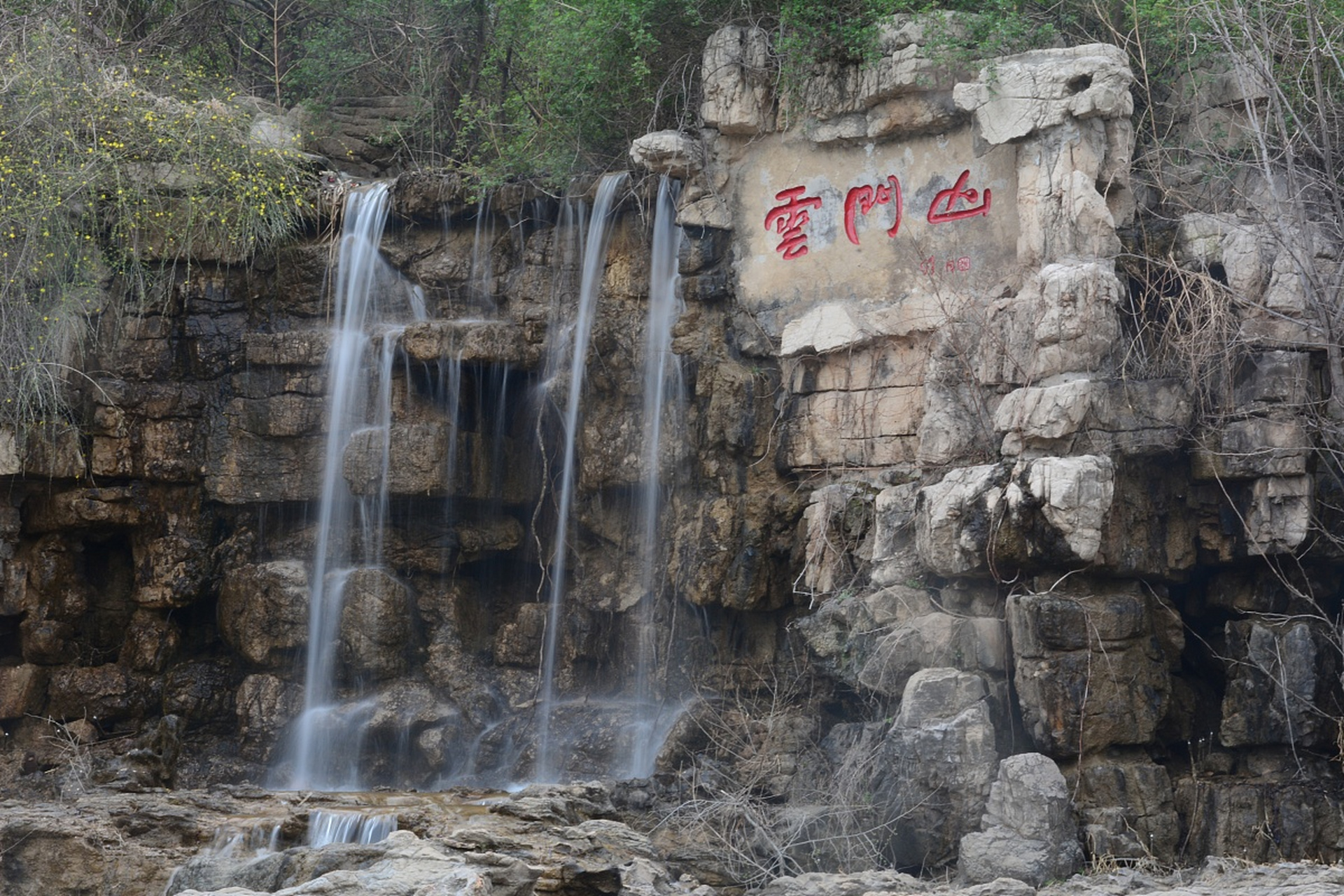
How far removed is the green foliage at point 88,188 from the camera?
1019 centimetres

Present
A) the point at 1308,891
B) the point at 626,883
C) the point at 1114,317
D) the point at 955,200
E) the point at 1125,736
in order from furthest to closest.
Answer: the point at 955,200 < the point at 1114,317 < the point at 1125,736 < the point at 626,883 < the point at 1308,891

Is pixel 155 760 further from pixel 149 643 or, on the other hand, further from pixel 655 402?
pixel 655 402

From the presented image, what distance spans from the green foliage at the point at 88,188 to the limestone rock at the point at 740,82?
328 centimetres

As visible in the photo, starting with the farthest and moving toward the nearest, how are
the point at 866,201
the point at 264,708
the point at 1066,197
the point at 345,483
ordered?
the point at 345,483 < the point at 264,708 < the point at 866,201 < the point at 1066,197

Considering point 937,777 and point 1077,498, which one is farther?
point 1077,498

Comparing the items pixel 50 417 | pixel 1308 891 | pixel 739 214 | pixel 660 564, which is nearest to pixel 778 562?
pixel 660 564

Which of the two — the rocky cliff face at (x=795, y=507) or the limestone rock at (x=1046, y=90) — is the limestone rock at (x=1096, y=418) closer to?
the rocky cliff face at (x=795, y=507)

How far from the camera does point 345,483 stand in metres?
10.6

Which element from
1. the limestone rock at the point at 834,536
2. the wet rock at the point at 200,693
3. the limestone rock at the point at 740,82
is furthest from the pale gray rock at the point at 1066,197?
the wet rock at the point at 200,693

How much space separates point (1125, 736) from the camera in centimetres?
736

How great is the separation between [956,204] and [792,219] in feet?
3.69

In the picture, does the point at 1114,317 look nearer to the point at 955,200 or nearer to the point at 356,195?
the point at 955,200

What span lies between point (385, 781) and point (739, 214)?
176 inches

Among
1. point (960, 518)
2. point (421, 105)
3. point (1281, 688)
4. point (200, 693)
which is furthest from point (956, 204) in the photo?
point (200, 693)
